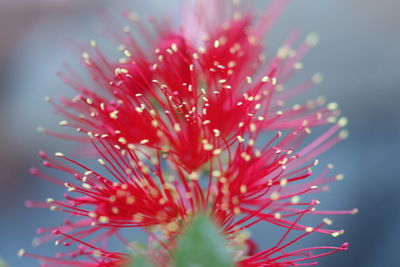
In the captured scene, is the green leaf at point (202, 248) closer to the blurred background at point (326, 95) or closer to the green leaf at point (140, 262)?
the green leaf at point (140, 262)

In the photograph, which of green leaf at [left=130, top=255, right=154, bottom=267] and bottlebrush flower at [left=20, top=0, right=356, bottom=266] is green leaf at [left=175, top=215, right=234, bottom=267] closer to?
green leaf at [left=130, top=255, right=154, bottom=267]

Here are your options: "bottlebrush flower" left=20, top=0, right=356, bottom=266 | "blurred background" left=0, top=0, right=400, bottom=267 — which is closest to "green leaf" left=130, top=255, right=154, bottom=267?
"bottlebrush flower" left=20, top=0, right=356, bottom=266

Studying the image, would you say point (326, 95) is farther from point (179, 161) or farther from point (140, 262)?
point (140, 262)

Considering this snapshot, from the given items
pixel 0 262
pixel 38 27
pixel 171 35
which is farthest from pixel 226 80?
pixel 38 27

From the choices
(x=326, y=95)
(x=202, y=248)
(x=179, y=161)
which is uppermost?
(x=326, y=95)

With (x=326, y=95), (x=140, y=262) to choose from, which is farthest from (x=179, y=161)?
(x=326, y=95)
